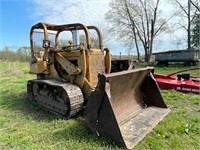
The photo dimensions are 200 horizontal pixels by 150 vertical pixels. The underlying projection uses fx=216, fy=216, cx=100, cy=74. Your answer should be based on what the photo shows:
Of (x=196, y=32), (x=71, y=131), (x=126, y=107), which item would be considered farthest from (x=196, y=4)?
(x=71, y=131)

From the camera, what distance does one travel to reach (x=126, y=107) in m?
3.92

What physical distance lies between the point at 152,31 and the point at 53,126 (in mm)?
21918

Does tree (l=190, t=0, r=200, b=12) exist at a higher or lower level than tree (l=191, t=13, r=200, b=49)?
higher

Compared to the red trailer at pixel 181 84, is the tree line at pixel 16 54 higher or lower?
higher

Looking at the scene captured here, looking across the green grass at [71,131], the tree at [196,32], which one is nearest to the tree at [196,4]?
the tree at [196,32]

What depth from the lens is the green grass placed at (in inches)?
116

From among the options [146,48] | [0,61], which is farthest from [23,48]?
[146,48]

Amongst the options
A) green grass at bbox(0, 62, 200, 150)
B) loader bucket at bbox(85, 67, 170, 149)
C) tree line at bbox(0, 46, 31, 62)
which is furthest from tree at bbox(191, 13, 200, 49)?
loader bucket at bbox(85, 67, 170, 149)

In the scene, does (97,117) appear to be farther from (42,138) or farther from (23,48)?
(23,48)

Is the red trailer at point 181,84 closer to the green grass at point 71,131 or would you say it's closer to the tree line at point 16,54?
the green grass at point 71,131

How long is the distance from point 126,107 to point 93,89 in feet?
2.29

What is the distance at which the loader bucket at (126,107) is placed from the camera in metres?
2.92

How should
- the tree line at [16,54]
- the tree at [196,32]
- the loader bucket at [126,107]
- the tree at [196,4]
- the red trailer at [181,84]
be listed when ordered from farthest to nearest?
the tree at [196,32]
the tree at [196,4]
the tree line at [16,54]
the red trailer at [181,84]
the loader bucket at [126,107]

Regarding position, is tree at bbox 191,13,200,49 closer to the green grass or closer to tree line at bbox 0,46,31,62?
tree line at bbox 0,46,31,62
